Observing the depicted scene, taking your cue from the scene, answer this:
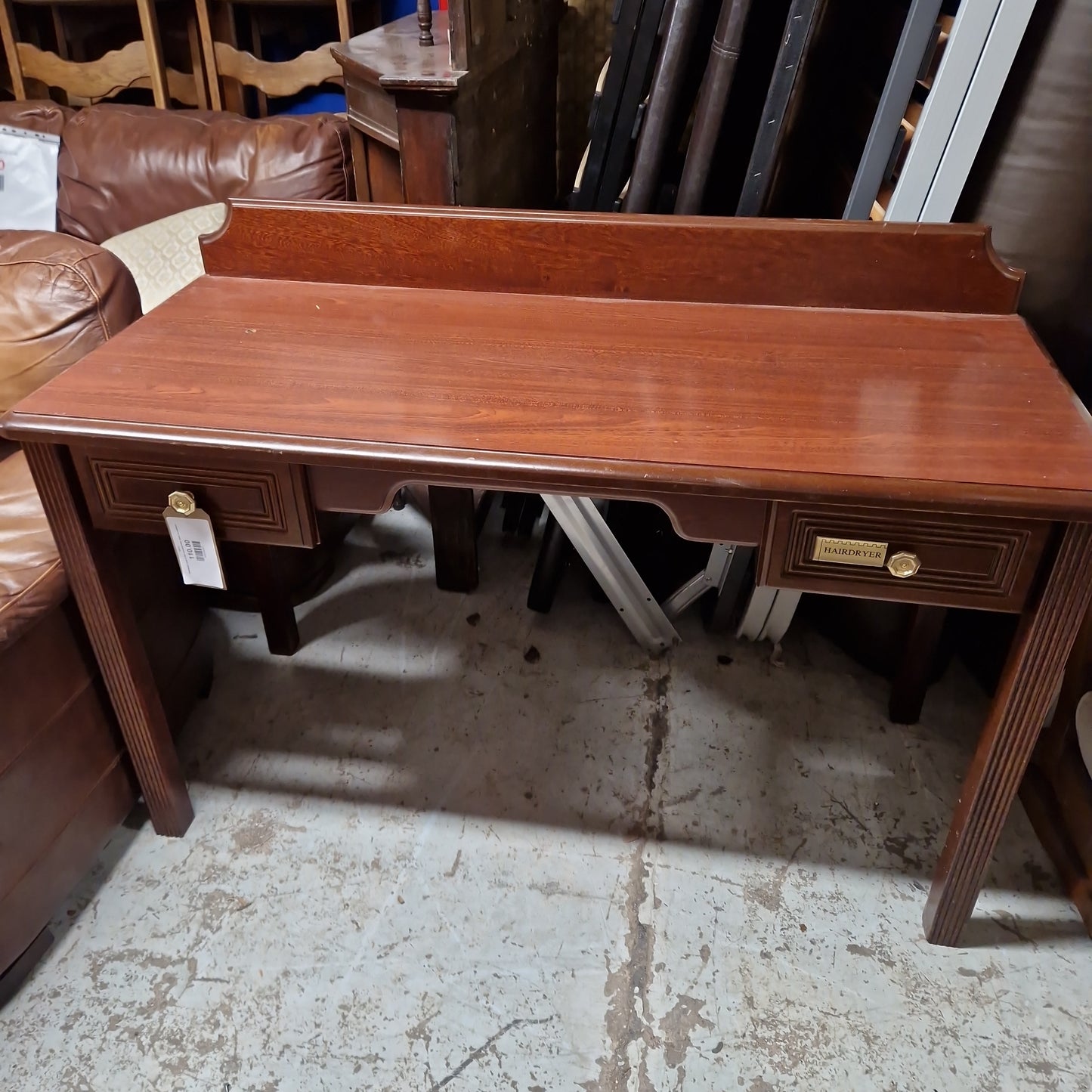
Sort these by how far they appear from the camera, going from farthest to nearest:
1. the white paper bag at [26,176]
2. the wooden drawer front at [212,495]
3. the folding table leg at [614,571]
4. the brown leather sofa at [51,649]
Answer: the white paper bag at [26,176] → the folding table leg at [614,571] → the brown leather sofa at [51,649] → the wooden drawer front at [212,495]

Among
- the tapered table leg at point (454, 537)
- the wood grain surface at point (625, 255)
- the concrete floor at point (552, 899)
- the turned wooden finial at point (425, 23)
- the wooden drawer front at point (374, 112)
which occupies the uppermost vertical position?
the turned wooden finial at point (425, 23)

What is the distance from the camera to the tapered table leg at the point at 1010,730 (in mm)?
905

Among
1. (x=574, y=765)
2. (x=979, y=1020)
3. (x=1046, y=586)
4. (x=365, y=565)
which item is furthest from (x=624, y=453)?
(x=365, y=565)

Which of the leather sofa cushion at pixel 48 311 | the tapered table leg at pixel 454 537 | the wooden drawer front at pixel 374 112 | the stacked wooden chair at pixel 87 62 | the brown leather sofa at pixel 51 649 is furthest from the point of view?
the stacked wooden chair at pixel 87 62

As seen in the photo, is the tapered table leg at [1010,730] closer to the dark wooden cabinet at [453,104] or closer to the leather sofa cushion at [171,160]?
the dark wooden cabinet at [453,104]

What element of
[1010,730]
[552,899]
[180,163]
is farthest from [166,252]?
[1010,730]

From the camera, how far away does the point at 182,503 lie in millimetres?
1021

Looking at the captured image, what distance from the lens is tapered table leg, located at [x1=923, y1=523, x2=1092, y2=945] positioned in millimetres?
905

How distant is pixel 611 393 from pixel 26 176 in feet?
5.73

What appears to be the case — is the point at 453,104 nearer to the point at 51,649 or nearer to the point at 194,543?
the point at 194,543

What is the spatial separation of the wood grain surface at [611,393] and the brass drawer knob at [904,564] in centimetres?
9

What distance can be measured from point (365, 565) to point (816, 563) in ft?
4.09

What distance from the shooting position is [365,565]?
6.46 ft

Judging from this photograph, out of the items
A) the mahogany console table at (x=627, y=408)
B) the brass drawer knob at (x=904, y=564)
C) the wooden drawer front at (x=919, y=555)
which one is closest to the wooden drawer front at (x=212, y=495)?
the mahogany console table at (x=627, y=408)
